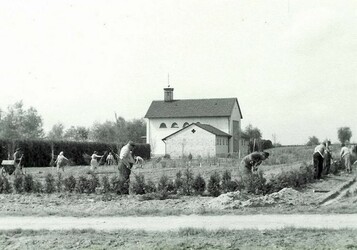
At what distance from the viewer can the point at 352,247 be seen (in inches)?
294

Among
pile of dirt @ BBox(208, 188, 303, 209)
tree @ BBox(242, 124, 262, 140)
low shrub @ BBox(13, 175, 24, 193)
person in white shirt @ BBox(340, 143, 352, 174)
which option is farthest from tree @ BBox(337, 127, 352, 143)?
low shrub @ BBox(13, 175, 24, 193)

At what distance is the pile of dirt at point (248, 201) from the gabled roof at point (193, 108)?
56553 millimetres

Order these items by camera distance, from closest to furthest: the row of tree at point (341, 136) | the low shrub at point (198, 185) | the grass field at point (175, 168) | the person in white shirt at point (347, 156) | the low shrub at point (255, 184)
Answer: the low shrub at point (255, 184)
the low shrub at point (198, 185)
the grass field at point (175, 168)
the person in white shirt at point (347, 156)
the row of tree at point (341, 136)

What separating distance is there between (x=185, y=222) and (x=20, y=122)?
248ft

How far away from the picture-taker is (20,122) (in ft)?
266

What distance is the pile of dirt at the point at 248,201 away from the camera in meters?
12.2

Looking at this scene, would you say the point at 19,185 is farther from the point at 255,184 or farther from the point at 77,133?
the point at 77,133

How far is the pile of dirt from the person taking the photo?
12.2 meters

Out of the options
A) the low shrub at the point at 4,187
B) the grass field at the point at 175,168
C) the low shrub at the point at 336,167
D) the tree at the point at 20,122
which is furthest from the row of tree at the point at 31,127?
the low shrub at the point at 4,187

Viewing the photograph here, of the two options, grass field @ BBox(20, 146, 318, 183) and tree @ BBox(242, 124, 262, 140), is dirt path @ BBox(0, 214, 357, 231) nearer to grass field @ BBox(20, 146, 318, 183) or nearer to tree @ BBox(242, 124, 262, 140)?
grass field @ BBox(20, 146, 318, 183)

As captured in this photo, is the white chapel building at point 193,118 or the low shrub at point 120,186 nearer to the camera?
the low shrub at point 120,186

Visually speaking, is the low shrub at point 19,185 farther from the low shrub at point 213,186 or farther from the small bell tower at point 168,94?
the small bell tower at point 168,94

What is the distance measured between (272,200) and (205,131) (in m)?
48.6

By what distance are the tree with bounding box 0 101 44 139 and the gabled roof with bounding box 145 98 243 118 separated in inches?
816
